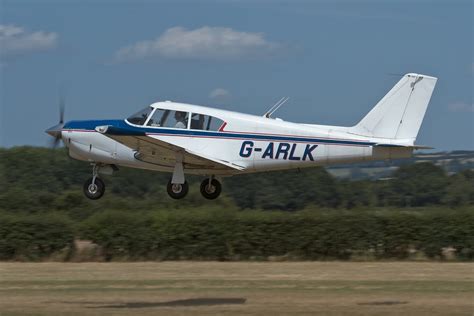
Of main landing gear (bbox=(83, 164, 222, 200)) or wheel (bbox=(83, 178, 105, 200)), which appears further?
wheel (bbox=(83, 178, 105, 200))

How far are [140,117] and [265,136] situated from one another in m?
3.05

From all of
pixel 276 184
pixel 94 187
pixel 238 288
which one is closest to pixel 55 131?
pixel 94 187

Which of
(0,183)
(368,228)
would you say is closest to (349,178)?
(0,183)

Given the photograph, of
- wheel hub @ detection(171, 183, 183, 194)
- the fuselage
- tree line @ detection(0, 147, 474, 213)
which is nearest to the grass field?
wheel hub @ detection(171, 183, 183, 194)

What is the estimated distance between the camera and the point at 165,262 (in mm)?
26422

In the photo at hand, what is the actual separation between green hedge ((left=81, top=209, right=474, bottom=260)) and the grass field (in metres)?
1.07

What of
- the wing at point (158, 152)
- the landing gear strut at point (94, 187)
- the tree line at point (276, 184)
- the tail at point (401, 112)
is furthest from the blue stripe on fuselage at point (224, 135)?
the tree line at point (276, 184)

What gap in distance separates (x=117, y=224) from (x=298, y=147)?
Result: 7382 mm

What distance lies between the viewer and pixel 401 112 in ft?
75.0

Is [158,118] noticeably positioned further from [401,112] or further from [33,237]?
[33,237]

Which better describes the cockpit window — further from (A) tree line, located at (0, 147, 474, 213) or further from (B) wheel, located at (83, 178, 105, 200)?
(A) tree line, located at (0, 147, 474, 213)

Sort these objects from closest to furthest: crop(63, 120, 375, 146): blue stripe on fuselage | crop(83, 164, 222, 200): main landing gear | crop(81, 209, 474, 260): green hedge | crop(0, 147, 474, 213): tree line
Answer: crop(63, 120, 375, 146): blue stripe on fuselage → crop(83, 164, 222, 200): main landing gear → crop(81, 209, 474, 260): green hedge → crop(0, 147, 474, 213): tree line

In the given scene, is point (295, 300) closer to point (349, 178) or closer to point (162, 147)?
point (162, 147)

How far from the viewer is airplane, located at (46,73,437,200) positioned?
22.5m
